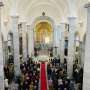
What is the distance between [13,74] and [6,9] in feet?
20.5

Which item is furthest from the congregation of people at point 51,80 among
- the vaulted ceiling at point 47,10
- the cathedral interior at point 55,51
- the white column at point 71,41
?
the vaulted ceiling at point 47,10

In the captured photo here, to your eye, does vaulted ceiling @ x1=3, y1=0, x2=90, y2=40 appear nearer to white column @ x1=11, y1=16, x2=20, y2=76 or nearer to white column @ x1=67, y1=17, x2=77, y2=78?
white column @ x1=67, y1=17, x2=77, y2=78

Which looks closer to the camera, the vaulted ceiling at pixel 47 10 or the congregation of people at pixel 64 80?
the congregation of people at pixel 64 80

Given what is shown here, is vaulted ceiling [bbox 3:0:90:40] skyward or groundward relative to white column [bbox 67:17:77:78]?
skyward

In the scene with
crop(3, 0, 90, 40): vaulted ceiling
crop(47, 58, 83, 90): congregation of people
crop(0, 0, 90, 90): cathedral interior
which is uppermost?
crop(3, 0, 90, 40): vaulted ceiling

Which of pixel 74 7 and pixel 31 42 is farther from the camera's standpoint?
pixel 31 42

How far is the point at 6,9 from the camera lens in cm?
2170

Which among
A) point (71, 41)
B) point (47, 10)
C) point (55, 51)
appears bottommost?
point (55, 51)

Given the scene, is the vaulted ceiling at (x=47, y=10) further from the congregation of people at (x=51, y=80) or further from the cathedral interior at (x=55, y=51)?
the congregation of people at (x=51, y=80)

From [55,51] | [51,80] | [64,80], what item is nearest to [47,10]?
[55,51]

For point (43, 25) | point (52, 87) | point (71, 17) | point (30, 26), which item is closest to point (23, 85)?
point (52, 87)

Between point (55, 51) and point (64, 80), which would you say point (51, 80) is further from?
point (55, 51)

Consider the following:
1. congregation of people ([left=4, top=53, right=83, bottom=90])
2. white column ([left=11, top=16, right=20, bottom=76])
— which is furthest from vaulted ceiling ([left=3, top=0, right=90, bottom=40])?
congregation of people ([left=4, top=53, right=83, bottom=90])

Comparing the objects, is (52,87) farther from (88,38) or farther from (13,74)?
(88,38)
